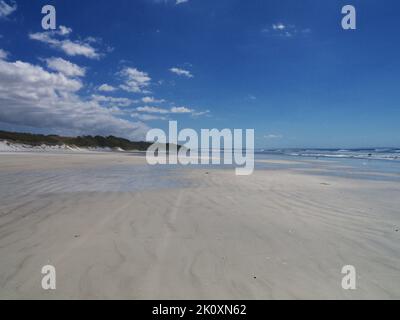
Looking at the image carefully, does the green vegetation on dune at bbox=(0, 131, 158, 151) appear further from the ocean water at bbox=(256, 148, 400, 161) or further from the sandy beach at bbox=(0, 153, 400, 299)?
the sandy beach at bbox=(0, 153, 400, 299)

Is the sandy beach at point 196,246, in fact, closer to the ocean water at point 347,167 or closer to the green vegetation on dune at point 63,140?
the ocean water at point 347,167

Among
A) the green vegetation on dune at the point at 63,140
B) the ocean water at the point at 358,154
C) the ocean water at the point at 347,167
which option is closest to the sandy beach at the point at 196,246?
the ocean water at the point at 347,167

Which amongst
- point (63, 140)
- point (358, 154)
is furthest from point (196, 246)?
point (63, 140)

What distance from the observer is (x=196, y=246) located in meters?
4.26

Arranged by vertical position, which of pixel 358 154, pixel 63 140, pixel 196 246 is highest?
pixel 63 140

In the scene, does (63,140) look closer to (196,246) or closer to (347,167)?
(347,167)

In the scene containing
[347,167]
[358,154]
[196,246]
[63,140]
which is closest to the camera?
[196,246]

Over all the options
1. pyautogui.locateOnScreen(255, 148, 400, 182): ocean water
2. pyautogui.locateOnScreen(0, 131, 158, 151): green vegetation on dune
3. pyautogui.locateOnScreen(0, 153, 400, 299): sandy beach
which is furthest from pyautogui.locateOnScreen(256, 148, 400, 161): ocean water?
pyautogui.locateOnScreen(0, 131, 158, 151): green vegetation on dune

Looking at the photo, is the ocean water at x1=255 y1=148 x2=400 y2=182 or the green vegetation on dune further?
the green vegetation on dune

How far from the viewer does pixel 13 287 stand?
302cm

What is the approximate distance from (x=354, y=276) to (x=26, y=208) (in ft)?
21.8

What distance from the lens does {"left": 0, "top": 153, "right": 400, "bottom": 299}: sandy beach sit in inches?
121
